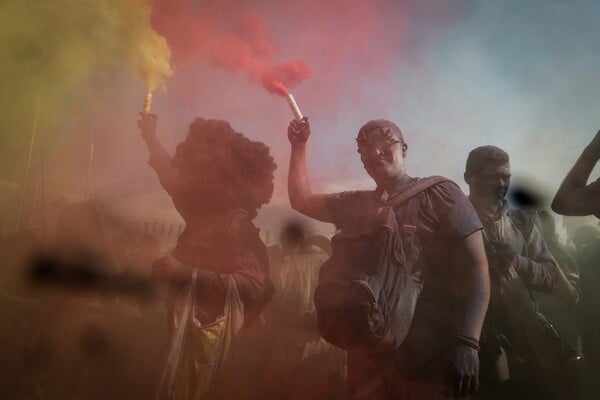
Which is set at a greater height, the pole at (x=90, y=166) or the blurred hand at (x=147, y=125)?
the blurred hand at (x=147, y=125)

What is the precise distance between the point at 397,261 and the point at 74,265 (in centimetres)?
276

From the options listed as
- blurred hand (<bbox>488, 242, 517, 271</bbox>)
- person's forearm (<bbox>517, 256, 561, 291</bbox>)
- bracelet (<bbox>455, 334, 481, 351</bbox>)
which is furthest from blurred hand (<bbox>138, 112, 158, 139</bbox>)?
person's forearm (<bbox>517, 256, 561, 291</bbox>)

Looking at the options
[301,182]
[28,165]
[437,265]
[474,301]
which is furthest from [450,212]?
[28,165]

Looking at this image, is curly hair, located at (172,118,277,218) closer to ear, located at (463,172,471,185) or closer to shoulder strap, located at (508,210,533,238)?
ear, located at (463,172,471,185)

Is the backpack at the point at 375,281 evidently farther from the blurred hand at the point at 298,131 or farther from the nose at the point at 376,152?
the blurred hand at the point at 298,131

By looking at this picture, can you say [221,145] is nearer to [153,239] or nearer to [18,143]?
[153,239]

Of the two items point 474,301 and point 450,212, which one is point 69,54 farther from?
point 474,301

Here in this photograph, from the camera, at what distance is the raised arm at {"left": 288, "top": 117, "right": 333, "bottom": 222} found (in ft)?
13.6

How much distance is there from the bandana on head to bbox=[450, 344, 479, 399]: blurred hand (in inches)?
73.0

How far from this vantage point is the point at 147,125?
429 cm

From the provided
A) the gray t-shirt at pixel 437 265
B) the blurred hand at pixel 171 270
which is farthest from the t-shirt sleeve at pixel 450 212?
the blurred hand at pixel 171 270

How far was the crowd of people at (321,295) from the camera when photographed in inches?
140

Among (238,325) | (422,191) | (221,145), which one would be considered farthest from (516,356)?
(221,145)

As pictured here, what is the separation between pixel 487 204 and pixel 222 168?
2.53 m
